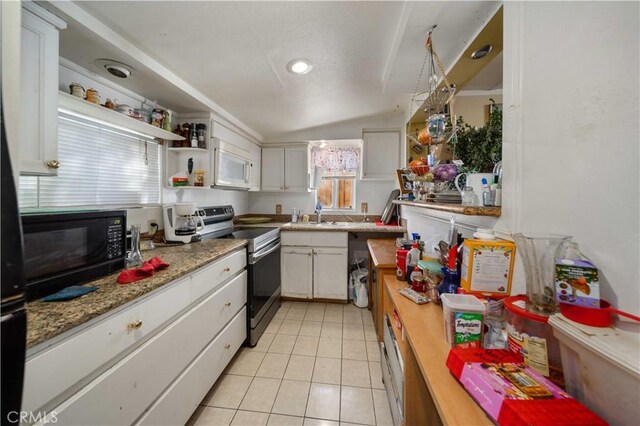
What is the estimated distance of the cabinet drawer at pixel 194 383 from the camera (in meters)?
1.10

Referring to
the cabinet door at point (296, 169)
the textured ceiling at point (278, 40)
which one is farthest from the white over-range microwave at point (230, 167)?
the cabinet door at point (296, 169)

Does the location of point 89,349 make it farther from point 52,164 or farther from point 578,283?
point 578,283

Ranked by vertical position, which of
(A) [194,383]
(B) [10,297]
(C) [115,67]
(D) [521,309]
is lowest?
(A) [194,383]

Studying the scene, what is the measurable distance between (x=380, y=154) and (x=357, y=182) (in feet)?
1.68

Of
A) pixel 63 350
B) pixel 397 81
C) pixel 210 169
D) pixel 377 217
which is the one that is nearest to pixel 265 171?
pixel 210 169

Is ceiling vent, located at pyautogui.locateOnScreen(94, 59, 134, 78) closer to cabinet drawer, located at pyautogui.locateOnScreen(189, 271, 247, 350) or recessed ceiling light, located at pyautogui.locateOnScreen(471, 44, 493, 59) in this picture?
cabinet drawer, located at pyautogui.locateOnScreen(189, 271, 247, 350)

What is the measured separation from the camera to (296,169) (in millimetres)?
3400

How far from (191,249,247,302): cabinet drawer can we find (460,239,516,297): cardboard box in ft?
4.56

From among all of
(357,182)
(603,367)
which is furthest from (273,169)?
(603,367)

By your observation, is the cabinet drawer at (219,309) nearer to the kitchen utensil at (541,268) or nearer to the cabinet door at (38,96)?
the cabinet door at (38,96)

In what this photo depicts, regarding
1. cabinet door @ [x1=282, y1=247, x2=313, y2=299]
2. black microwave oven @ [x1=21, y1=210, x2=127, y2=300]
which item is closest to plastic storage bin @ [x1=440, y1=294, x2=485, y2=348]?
black microwave oven @ [x1=21, y1=210, x2=127, y2=300]

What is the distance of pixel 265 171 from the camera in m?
3.46

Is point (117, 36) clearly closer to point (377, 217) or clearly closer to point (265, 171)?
point (265, 171)

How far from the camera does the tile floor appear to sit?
1423 millimetres
